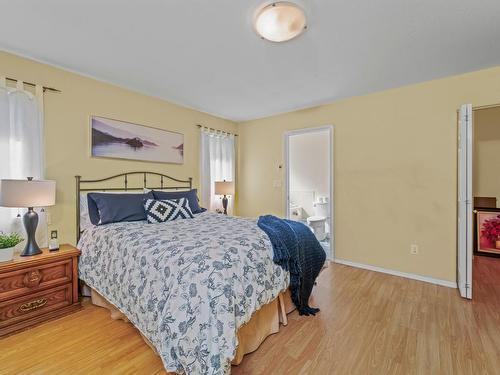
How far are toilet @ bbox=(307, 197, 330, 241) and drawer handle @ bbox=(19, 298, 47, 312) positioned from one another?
3747mm

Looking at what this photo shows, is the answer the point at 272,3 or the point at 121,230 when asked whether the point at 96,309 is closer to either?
the point at 121,230

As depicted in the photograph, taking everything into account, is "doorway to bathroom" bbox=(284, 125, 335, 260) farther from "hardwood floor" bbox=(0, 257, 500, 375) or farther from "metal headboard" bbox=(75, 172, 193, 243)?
"hardwood floor" bbox=(0, 257, 500, 375)

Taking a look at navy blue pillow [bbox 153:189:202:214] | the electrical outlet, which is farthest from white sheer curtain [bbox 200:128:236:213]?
the electrical outlet

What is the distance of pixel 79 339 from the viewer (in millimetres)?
1865

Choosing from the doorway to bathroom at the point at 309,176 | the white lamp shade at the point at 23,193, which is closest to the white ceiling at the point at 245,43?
the white lamp shade at the point at 23,193

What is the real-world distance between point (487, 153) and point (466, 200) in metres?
2.47

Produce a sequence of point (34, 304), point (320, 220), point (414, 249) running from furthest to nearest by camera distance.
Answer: point (320, 220)
point (414, 249)
point (34, 304)

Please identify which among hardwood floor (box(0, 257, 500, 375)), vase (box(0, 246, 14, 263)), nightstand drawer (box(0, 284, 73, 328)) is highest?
vase (box(0, 246, 14, 263))

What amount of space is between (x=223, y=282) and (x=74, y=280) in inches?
70.2

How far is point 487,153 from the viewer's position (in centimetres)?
401

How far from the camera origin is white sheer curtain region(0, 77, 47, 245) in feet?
7.33

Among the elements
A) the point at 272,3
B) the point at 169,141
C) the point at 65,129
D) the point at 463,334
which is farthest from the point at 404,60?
the point at 65,129

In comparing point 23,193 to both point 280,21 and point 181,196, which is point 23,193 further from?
point 280,21

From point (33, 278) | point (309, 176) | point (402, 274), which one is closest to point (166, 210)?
point (33, 278)
